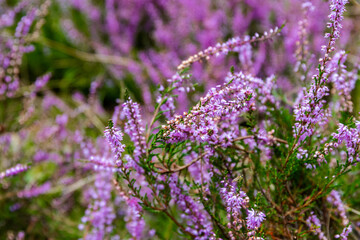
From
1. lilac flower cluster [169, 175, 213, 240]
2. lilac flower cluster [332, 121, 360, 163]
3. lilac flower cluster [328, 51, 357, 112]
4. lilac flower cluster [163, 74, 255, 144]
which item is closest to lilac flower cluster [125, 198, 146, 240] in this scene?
lilac flower cluster [169, 175, 213, 240]

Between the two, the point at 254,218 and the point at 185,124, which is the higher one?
the point at 185,124

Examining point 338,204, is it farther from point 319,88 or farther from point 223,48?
point 223,48

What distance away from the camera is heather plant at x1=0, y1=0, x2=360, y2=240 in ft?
3.00

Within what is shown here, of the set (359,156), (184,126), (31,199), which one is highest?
(31,199)

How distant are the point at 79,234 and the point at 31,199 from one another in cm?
37

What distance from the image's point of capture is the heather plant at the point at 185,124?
3.00ft

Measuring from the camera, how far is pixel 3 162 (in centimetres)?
220

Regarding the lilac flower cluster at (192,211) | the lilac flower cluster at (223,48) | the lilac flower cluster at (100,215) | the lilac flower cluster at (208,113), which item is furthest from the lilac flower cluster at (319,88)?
the lilac flower cluster at (100,215)

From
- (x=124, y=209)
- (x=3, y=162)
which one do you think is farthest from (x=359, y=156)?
(x=3, y=162)

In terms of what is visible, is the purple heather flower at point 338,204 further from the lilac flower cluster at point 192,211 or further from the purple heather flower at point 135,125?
the purple heather flower at point 135,125

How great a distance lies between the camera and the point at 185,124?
0.88 meters

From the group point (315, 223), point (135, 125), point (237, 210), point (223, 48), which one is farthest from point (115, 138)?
point (315, 223)

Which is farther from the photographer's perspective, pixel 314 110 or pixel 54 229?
pixel 54 229

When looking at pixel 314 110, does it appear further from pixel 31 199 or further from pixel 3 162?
pixel 3 162
